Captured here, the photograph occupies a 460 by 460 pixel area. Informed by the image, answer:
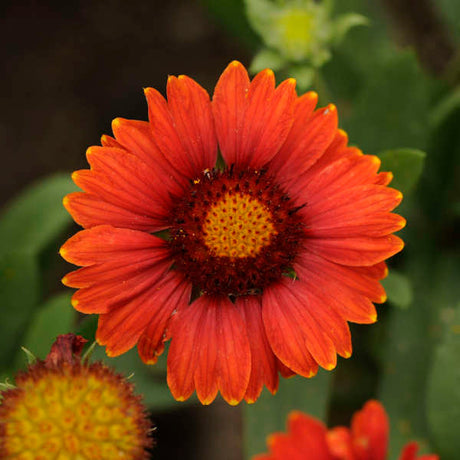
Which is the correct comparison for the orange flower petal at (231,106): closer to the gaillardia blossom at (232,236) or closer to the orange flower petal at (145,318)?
the gaillardia blossom at (232,236)

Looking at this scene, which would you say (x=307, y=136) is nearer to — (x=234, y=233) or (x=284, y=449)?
(x=234, y=233)

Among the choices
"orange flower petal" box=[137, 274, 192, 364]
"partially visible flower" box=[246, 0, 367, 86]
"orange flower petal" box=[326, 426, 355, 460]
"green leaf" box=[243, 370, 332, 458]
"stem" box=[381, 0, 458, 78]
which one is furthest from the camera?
"stem" box=[381, 0, 458, 78]

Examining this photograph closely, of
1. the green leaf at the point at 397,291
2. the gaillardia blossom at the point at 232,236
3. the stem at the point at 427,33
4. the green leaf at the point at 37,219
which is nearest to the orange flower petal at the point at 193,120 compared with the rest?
the gaillardia blossom at the point at 232,236

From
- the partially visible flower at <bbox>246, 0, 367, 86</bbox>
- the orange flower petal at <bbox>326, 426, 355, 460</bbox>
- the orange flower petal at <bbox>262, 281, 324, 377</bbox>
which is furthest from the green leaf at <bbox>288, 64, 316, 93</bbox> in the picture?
the orange flower petal at <bbox>326, 426, 355, 460</bbox>

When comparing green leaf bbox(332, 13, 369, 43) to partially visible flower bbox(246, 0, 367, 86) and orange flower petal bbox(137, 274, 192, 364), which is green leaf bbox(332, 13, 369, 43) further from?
orange flower petal bbox(137, 274, 192, 364)

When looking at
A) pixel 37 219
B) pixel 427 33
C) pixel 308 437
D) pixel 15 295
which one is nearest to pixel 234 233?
pixel 308 437

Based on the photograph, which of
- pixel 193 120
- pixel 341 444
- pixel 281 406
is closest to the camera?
pixel 341 444
